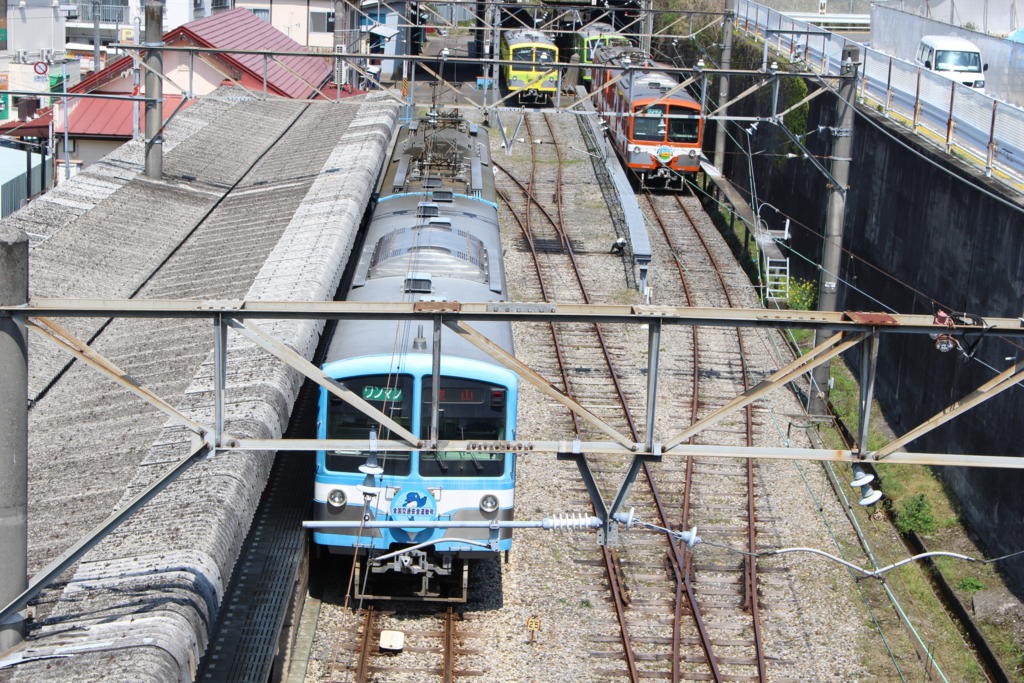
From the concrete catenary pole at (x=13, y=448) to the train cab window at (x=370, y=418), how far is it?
3.77m

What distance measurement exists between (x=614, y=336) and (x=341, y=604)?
800cm

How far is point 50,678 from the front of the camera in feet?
17.3

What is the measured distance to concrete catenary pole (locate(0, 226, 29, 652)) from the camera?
5.53m

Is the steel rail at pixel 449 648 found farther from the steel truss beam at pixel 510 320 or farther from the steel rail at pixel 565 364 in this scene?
the steel truss beam at pixel 510 320

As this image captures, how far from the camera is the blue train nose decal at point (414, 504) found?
9.67m

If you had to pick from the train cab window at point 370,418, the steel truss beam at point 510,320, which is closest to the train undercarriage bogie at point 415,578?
the train cab window at point 370,418

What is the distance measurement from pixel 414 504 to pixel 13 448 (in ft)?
14.5

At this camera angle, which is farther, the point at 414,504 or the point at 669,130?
the point at 669,130

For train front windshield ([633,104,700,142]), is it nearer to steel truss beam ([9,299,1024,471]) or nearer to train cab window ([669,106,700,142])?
train cab window ([669,106,700,142])

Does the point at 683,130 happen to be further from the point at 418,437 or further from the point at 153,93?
the point at 418,437

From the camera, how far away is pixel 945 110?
18.0 m

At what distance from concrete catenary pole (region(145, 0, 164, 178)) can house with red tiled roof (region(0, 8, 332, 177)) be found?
396cm

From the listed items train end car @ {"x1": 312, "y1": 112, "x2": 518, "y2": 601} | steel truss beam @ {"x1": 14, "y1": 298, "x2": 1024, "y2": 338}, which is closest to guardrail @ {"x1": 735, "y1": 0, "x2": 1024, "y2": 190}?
train end car @ {"x1": 312, "y1": 112, "x2": 518, "y2": 601}

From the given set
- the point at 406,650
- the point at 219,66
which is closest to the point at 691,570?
the point at 406,650
